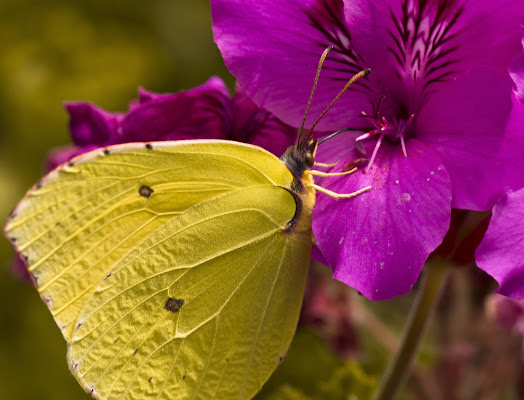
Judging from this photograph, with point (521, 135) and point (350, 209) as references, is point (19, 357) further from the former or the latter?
point (521, 135)

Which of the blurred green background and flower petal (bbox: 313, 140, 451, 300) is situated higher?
flower petal (bbox: 313, 140, 451, 300)

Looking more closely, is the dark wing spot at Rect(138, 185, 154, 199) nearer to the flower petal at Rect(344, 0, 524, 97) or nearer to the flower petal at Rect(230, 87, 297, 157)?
the flower petal at Rect(230, 87, 297, 157)

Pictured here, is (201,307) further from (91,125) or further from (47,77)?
(47,77)

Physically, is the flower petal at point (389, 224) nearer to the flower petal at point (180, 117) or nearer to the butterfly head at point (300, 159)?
the butterfly head at point (300, 159)

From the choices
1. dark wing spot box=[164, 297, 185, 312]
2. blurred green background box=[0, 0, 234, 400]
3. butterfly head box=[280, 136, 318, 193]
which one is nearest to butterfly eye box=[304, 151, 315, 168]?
butterfly head box=[280, 136, 318, 193]

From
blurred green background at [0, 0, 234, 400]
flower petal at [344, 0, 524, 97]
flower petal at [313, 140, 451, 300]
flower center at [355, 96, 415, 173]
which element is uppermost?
flower petal at [344, 0, 524, 97]

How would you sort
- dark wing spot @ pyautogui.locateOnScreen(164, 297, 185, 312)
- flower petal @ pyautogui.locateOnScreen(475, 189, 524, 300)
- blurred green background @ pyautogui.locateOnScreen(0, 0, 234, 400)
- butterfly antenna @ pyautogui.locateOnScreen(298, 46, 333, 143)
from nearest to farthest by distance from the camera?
1. flower petal @ pyautogui.locateOnScreen(475, 189, 524, 300)
2. butterfly antenna @ pyautogui.locateOnScreen(298, 46, 333, 143)
3. dark wing spot @ pyautogui.locateOnScreen(164, 297, 185, 312)
4. blurred green background @ pyautogui.locateOnScreen(0, 0, 234, 400)
